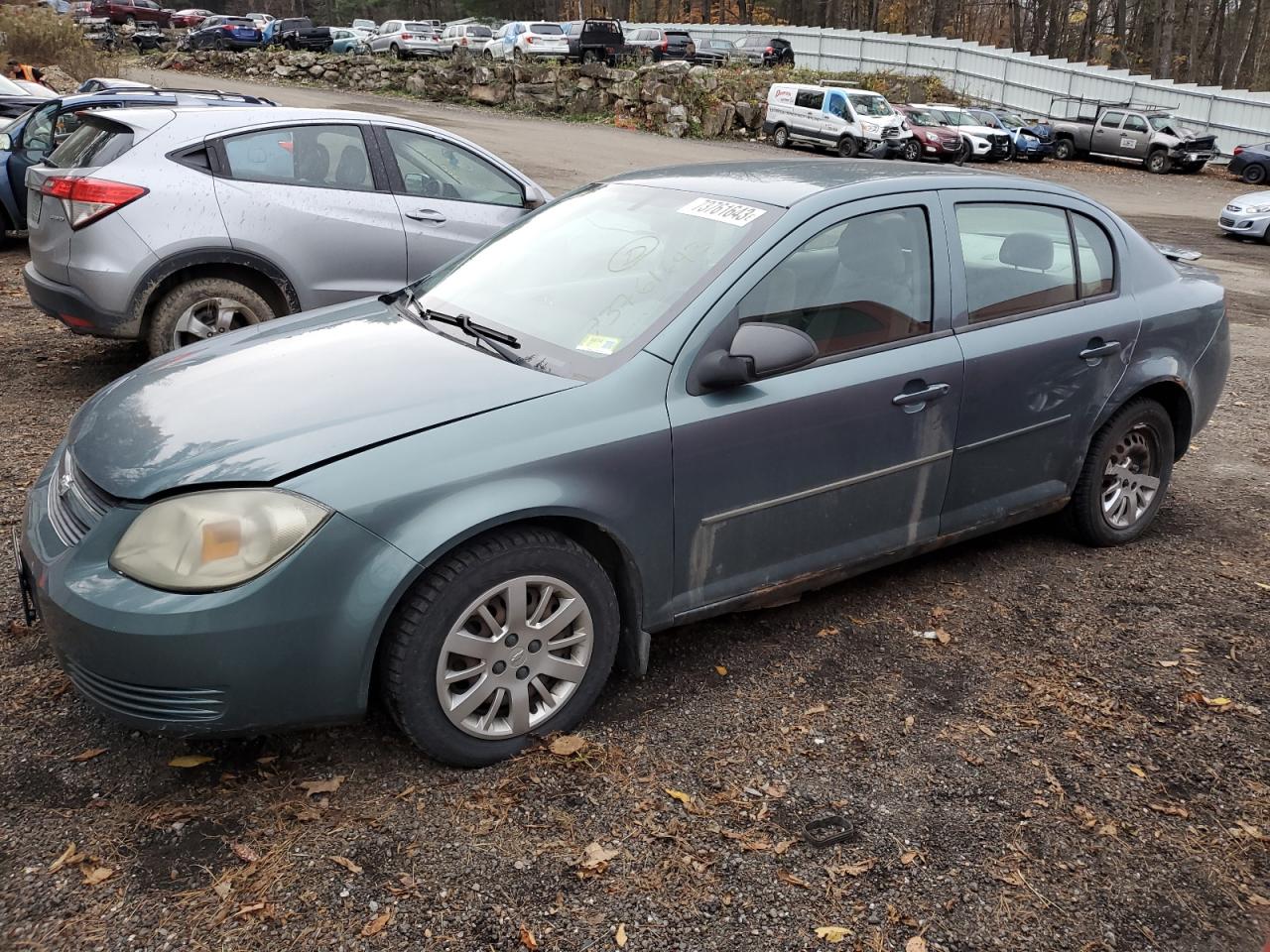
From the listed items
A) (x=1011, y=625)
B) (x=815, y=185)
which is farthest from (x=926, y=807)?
(x=815, y=185)

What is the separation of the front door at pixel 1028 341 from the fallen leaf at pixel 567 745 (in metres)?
1.67

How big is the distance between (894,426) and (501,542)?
1.54m

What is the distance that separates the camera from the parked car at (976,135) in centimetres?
2786

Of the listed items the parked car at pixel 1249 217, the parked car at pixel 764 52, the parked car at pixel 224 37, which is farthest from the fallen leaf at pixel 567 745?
the parked car at pixel 224 37

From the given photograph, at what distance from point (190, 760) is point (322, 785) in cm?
41

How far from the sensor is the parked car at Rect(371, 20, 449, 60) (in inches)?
1671

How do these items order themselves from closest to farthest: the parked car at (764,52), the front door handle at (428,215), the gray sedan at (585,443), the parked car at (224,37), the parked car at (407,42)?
the gray sedan at (585,443)
the front door handle at (428,215)
the parked car at (764,52)
the parked car at (407,42)
the parked car at (224,37)

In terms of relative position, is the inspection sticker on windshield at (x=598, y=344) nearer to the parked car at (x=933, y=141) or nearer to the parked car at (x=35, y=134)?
the parked car at (x=35, y=134)

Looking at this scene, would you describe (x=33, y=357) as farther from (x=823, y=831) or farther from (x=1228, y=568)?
(x=1228, y=568)

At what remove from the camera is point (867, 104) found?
27.5 meters

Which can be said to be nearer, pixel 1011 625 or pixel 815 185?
pixel 815 185

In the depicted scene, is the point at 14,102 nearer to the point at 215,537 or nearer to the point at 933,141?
the point at 215,537

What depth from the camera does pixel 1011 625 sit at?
4.10 meters

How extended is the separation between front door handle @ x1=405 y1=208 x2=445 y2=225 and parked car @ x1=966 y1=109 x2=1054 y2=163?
2530cm
